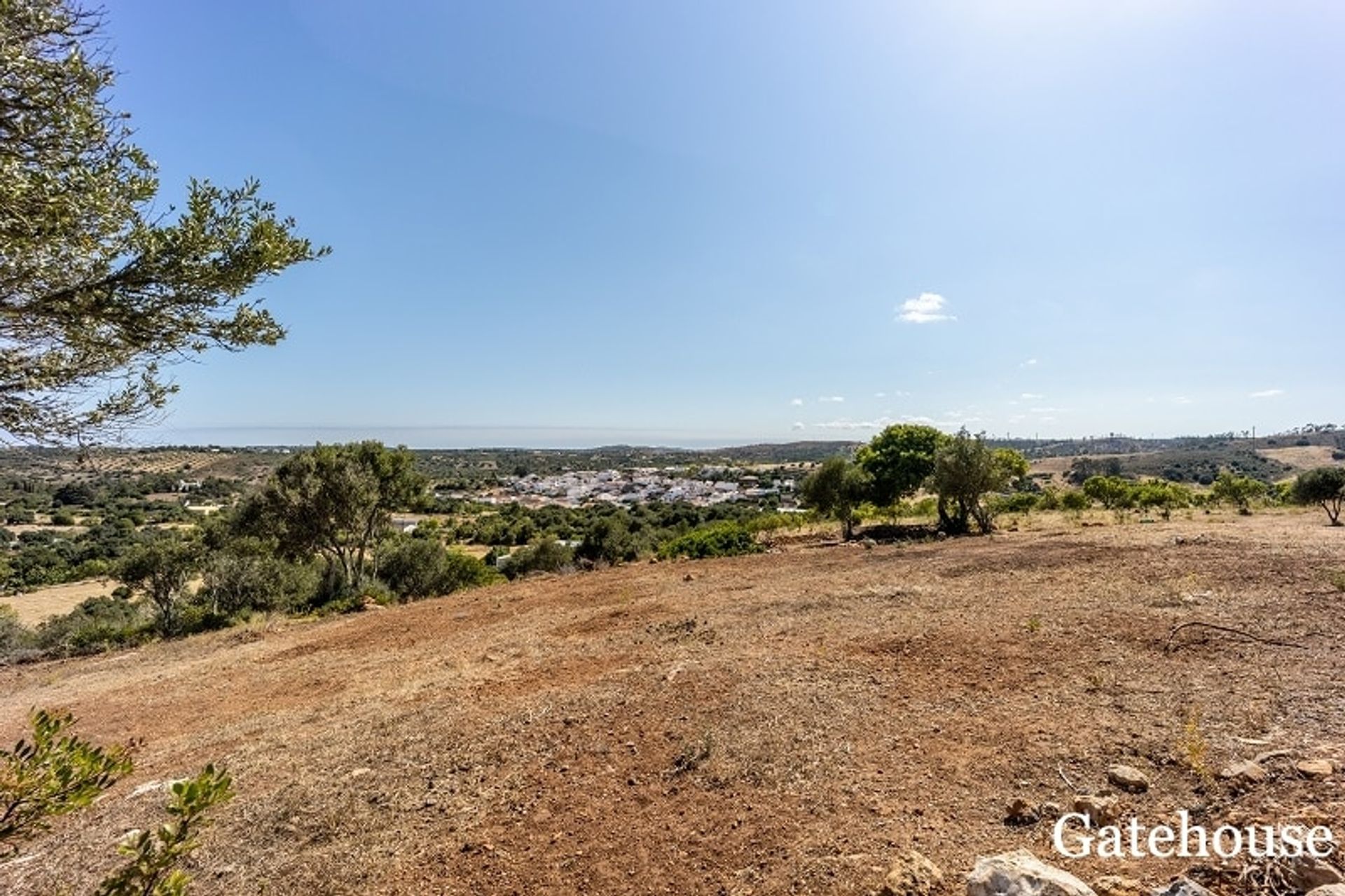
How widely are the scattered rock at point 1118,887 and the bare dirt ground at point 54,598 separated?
35.9 metres

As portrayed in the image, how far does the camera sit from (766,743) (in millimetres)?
4672

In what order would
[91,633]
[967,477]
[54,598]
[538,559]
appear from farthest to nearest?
[54,598], [538,559], [967,477], [91,633]

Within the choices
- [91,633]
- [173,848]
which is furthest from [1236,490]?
[91,633]

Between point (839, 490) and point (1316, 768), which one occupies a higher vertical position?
point (839, 490)

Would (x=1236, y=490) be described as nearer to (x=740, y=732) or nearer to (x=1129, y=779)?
(x=1129, y=779)

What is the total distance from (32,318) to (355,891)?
3956 millimetres

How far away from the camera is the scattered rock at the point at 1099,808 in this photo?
3.29 meters

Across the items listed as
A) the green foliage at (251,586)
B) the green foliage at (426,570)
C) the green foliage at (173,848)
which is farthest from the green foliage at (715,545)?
the green foliage at (173,848)

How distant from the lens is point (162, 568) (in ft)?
58.5

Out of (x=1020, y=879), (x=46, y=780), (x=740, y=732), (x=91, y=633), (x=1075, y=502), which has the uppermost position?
(x=46, y=780)

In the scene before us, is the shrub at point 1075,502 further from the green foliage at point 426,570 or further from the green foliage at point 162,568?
the green foliage at point 162,568

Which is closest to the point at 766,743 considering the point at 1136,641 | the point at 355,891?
the point at 355,891

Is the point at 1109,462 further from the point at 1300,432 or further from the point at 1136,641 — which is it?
the point at 1300,432

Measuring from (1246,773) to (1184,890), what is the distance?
1.53m
